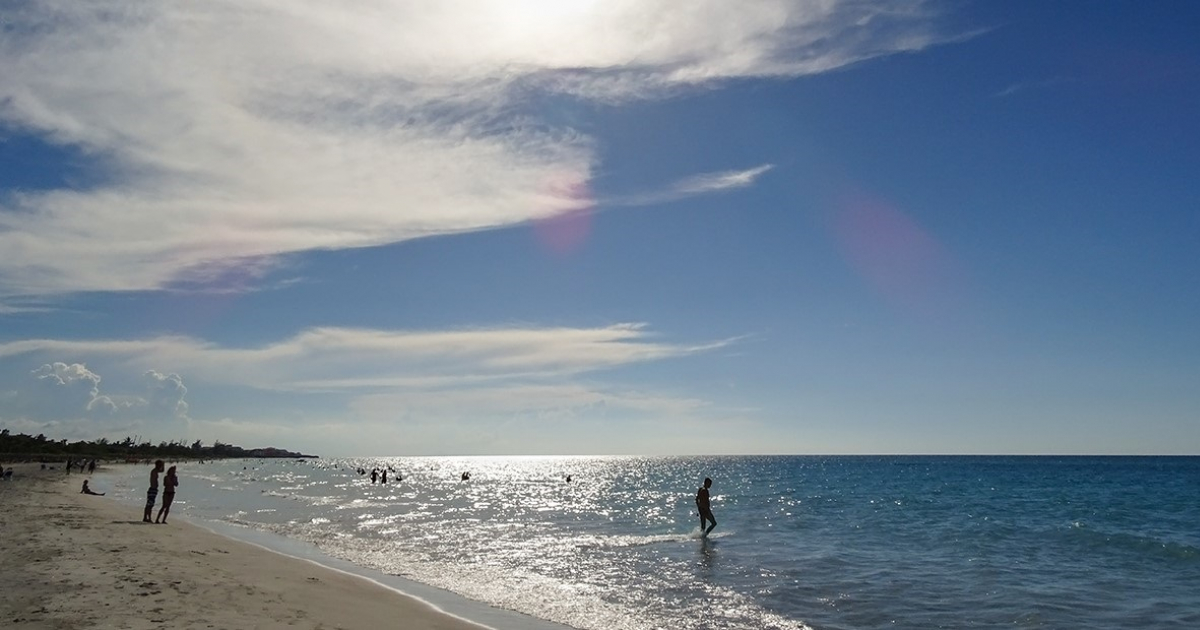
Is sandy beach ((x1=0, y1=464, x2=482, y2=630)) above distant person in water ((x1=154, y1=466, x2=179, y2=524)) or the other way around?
the other way around

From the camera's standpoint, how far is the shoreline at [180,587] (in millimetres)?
10648

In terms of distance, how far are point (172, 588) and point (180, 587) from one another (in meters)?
0.23

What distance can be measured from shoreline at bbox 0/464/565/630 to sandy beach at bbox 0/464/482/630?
0.05 ft

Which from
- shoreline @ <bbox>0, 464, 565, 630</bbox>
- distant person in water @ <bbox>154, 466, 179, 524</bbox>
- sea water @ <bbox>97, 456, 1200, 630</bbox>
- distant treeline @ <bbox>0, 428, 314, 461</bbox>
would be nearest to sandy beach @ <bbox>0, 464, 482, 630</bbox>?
shoreline @ <bbox>0, 464, 565, 630</bbox>

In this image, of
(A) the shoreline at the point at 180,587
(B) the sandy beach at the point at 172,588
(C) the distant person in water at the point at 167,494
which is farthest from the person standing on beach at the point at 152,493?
(B) the sandy beach at the point at 172,588

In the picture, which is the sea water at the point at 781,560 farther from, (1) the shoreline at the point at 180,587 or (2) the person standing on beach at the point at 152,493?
(2) the person standing on beach at the point at 152,493

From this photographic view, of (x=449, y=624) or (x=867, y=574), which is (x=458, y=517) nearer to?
(x=867, y=574)

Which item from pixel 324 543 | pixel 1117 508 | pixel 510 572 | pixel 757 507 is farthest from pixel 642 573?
pixel 1117 508

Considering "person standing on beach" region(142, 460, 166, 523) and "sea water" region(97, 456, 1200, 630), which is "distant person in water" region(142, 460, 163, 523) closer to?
"person standing on beach" region(142, 460, 166, 523)

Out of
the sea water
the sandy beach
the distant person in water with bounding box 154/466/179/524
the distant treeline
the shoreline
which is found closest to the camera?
the sandy beach

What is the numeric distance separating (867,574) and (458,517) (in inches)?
873

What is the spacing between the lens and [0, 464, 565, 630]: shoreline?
1065 centimetres

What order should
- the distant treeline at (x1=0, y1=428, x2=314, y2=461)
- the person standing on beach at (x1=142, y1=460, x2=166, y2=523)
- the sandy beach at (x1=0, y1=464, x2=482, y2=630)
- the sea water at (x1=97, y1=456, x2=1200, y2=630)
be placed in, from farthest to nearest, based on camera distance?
1. the distant treeline at (x1=0, y1=428, x2=314, y2=461)
2. the person standing on beach at (x1=142, y1=460, x2=166, y2=523)
3. the sea water at (x1=97, y1=456, x2=1200, y2=630)
4. the sandy beach at (x1=0, y1=464, x2=482, y2=630)

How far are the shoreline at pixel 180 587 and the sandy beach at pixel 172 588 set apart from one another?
2 centimetres
